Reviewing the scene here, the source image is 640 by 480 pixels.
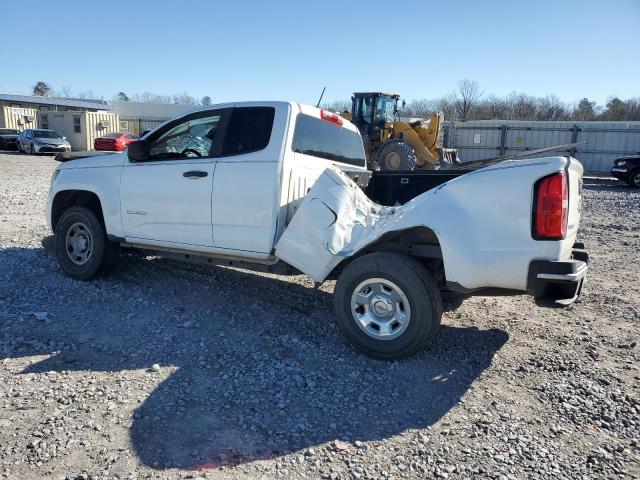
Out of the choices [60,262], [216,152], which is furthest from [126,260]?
[216,152]

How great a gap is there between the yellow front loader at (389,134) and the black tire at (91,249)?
11.8 meters

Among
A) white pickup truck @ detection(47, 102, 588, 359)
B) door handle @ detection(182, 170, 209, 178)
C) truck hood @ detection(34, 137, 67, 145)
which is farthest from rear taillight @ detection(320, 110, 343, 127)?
truck hood @ detection(34, 137, 67, 145)

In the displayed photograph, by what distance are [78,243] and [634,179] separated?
20013 mm

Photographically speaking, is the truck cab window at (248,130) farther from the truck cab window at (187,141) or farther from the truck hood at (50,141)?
the truck hood at (50,141)

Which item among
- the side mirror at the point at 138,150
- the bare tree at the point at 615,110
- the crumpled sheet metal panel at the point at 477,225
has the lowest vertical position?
the crumpled sheet metal panel at the point at 477,225

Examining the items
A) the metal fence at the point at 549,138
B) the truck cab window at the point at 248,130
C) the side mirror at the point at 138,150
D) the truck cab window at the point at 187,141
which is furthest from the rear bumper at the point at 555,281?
the metal fence at the point at 549,138

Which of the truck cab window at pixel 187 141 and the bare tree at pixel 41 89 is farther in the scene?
the bare tree at pixel 41 89

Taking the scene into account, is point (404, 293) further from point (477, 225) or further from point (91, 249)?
point (91, 249)

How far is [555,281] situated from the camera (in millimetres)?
3414

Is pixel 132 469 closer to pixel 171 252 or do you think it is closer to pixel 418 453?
pixel 418 453

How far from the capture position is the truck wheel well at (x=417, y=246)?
4.03 meters

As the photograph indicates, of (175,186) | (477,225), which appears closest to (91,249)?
(175,186)

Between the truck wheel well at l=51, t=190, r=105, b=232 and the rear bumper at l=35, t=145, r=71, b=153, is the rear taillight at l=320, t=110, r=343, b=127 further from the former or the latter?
the rear bumper at l=35, t=145, r=71, b=153

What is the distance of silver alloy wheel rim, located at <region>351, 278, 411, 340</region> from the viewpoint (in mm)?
3945
